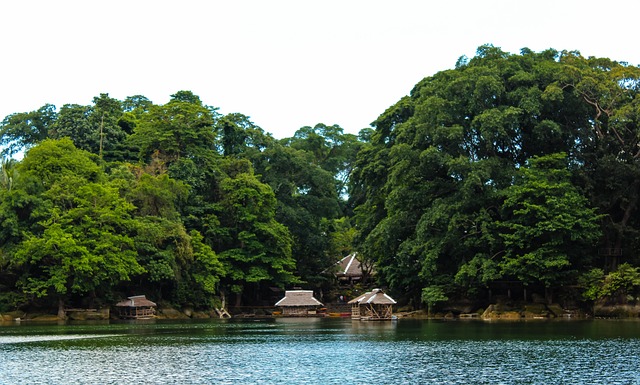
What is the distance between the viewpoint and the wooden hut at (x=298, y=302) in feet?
214

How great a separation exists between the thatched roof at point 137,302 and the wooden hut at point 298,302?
11.6 m

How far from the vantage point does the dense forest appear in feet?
165

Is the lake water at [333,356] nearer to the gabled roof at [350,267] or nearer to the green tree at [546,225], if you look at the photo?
the green tree at [546,225]

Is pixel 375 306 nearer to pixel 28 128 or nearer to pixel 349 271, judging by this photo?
pixel 349 271

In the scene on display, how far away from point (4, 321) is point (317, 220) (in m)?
30.8

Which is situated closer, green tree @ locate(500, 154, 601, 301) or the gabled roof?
green tree @ locate(500, 154, 601, 301)

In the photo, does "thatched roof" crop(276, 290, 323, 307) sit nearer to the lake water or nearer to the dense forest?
the dense forest

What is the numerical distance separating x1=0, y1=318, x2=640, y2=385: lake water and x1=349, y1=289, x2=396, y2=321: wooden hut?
762cm

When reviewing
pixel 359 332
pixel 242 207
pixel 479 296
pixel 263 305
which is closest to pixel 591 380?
pixel 359 332

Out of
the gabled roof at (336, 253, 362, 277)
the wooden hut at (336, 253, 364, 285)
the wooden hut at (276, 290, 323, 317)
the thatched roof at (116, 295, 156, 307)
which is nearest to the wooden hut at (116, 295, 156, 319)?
the thatched roof at (116, 295, 156, 307)

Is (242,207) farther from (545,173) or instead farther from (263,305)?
(545,173)

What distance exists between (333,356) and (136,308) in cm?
3263

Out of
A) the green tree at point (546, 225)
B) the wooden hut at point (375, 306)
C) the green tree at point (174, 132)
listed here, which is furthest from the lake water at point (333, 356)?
the green tree at point (174, 132)

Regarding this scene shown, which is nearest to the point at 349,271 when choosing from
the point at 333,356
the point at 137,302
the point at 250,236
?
the point at 250,236
